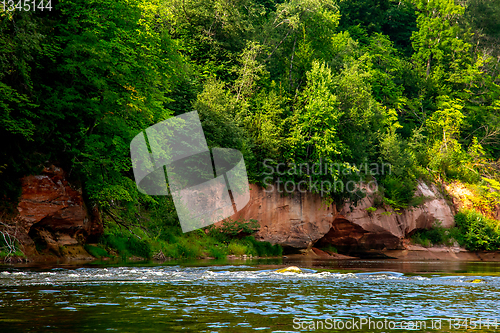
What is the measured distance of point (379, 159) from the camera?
1727 inches

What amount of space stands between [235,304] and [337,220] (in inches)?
1266

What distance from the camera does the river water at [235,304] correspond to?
7168mm

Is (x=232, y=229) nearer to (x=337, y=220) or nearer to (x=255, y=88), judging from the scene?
(x=337, y=220)

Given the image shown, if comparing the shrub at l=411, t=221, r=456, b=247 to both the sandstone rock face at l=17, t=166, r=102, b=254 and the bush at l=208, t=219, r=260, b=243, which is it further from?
the sandstone rock face at l=17, t=166, r=102, b=254

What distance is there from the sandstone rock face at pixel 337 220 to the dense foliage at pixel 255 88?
56.7 inches

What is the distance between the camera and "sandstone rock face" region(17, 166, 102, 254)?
20672 mm

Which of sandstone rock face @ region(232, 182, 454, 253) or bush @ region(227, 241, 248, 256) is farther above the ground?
sandstone rock face @ region(232, 182, 454, 253)

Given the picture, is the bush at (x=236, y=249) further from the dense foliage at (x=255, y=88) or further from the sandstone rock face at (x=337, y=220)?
the dense foliage at (x=255, y=88)

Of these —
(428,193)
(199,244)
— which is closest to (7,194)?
(199,244)

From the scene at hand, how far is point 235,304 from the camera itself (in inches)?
368

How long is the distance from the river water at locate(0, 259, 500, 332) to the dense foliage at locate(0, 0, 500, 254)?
8.60m

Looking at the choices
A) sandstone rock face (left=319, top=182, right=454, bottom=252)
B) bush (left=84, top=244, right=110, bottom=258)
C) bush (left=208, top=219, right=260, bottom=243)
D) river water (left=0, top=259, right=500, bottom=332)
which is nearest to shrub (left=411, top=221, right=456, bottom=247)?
sandstone rock face (left=319, top=182, right=454, bottom=252)

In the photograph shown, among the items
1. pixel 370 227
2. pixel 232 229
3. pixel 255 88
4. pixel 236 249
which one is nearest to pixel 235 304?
pixel 236 249

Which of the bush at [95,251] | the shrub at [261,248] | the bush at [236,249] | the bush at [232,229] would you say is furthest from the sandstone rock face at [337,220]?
the bush at [95,251]
